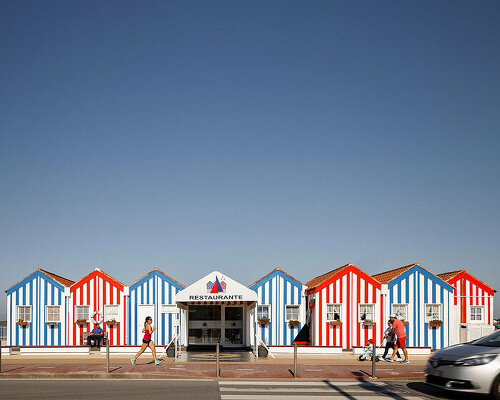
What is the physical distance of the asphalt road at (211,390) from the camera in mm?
12250

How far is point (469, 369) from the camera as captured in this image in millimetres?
10812

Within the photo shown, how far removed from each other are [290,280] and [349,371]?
9726 millimetres

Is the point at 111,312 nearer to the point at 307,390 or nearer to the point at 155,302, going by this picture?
the point at 155,302

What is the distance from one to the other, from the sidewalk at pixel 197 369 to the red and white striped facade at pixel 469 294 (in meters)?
7.74

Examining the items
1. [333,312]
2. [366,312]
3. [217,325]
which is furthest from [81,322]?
[366,312]

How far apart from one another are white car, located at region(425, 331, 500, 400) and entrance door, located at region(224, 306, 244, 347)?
12861 millimetres

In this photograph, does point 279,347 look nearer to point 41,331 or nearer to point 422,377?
point 422,377

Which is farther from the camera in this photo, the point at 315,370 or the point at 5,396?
the point at 315,370

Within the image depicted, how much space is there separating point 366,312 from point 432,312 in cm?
292

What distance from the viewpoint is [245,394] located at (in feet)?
41.2

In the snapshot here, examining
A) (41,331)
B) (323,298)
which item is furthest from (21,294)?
(323,298)

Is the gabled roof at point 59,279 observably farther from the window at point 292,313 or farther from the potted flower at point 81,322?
the window at point 292,313

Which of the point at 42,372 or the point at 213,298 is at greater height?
the point at 213,298

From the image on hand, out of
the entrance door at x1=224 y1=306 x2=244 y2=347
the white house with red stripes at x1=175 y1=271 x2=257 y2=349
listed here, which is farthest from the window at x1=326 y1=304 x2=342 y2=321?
the entrance door at x1=224 y1=306 x2=244 y2=347
